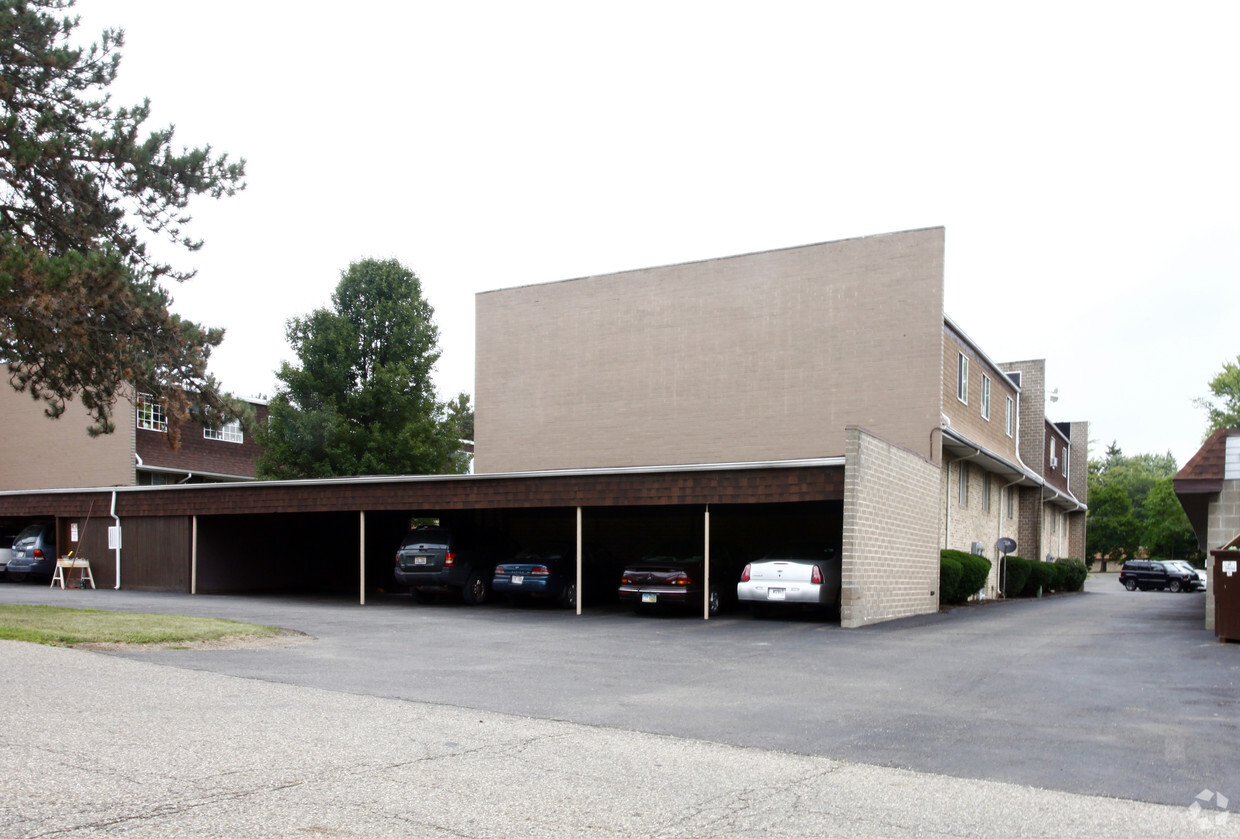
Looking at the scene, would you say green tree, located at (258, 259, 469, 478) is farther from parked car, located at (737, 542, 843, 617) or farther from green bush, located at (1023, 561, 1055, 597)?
parked car, located at (737, 542, 843, 617)

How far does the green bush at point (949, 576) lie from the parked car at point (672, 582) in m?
5.41

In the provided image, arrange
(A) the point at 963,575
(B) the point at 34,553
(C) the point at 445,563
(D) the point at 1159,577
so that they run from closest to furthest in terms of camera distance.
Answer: (C) the point at 445,563, (A) the point at 963,575, (B) the point at 34,553, (D) the point at 1159,577

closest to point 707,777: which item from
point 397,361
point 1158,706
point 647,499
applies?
point 1158,706

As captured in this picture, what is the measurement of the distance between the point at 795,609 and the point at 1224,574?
7865 mm

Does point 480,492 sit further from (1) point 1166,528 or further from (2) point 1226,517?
(1) point 1166,528

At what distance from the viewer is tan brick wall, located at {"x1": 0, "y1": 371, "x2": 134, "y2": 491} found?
119 feet

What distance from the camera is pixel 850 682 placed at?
10.7 m

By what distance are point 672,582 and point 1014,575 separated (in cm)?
1610

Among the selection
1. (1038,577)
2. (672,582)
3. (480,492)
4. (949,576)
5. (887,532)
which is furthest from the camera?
(1038,577)

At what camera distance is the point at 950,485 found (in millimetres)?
25562

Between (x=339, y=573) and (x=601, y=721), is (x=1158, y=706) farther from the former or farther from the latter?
(x=339, y=573)

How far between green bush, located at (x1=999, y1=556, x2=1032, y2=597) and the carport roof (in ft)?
47.7

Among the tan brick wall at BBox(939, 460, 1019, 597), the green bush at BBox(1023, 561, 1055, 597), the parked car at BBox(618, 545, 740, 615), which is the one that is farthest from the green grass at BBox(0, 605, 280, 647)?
the green bush at BBox(1023, 561, 1055, 597)

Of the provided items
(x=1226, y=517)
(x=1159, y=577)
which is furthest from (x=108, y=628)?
(x=1159, y=577)
